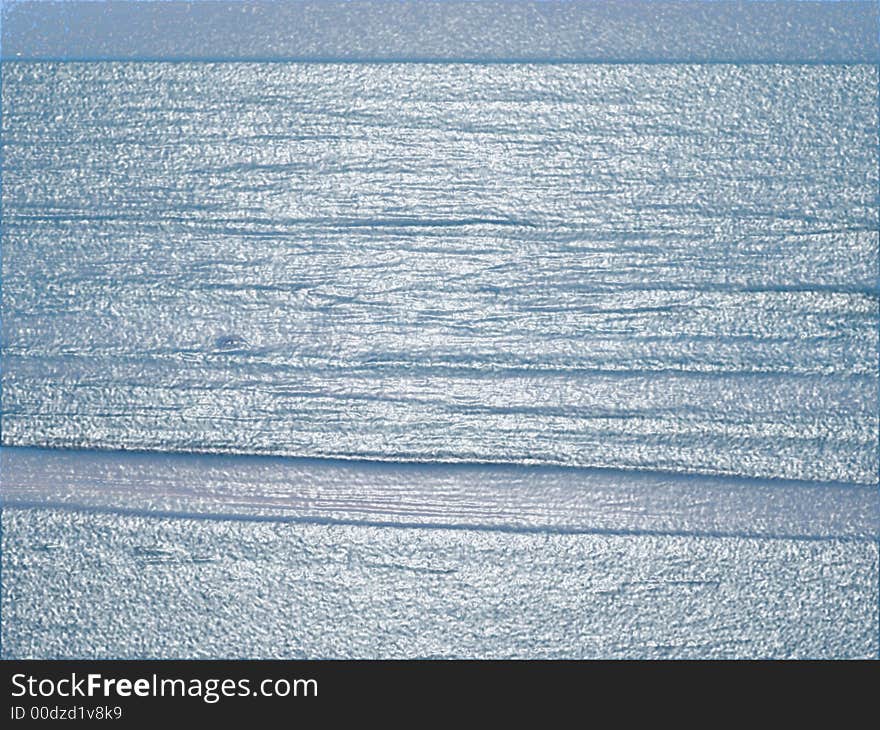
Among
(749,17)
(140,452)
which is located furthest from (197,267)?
(749,17)

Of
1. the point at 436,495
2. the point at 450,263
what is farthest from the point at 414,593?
the point at 450,263

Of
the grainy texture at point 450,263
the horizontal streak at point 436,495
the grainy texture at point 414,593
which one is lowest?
the grainy texture at point 414,593

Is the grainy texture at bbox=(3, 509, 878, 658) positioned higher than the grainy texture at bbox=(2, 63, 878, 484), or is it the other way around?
the grainy texture at bbox=(2, 63, 878, 484)

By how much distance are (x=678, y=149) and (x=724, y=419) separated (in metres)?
0.14

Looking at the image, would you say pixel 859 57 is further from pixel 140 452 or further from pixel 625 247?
pixel 140 452

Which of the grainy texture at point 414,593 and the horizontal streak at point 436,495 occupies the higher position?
the horizontal streak at point 436,495

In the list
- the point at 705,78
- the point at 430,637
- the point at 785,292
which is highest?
the point at 705,78

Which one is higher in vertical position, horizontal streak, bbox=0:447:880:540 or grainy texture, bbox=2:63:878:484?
grainy texture, bbox=2:63:878:484

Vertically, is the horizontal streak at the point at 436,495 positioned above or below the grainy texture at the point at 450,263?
below

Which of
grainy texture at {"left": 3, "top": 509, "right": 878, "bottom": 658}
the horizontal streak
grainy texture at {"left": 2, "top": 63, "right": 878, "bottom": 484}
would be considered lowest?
grainy texture at {"left": 3, "top": 509, "right": 878, "bottom": 658}

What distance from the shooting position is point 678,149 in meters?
0.48

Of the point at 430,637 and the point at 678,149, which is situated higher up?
the point at 678,149

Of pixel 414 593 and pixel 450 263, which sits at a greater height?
pixel 450 263

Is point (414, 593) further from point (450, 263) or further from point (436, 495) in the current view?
point (450, 263)
